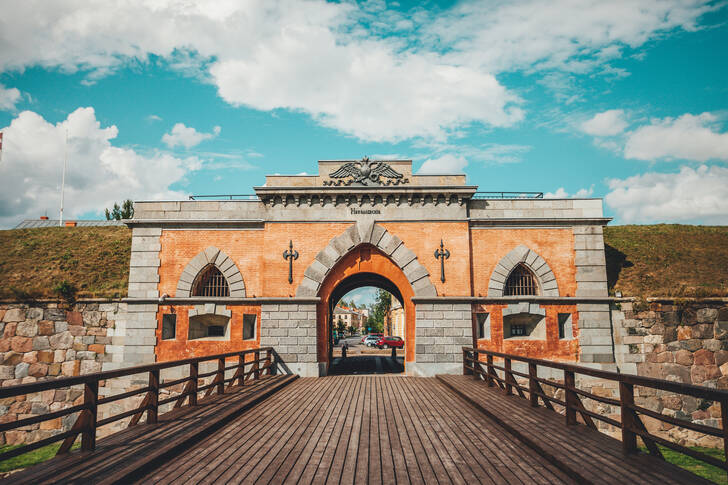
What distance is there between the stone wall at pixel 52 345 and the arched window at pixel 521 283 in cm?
1345

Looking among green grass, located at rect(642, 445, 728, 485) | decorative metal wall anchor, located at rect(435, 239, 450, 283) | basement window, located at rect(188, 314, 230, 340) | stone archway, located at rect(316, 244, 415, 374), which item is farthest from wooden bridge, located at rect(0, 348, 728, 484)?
green grass, located at rect(642, 445, 728, 485)

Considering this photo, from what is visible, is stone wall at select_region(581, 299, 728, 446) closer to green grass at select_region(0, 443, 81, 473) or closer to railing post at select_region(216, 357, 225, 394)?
railing post at select_region(216, 357, 225, 394)

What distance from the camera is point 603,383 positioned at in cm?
1345

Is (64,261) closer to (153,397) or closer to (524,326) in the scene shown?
(153,397)

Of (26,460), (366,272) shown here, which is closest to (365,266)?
(366,272)

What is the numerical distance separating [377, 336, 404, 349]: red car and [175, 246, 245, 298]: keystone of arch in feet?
70.9

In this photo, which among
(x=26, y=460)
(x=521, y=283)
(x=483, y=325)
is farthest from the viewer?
(x=521, y=283)

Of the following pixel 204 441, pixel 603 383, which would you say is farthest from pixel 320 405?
pixel 603 383

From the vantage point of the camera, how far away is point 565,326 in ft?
46.2

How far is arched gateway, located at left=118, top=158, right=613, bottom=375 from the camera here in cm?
1391

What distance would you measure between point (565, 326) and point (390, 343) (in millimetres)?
22099

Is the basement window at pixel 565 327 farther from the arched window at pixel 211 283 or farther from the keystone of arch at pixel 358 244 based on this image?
the arched window at pixel 211 283

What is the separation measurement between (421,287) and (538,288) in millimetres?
4084

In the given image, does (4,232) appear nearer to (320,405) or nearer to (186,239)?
(186,239)
